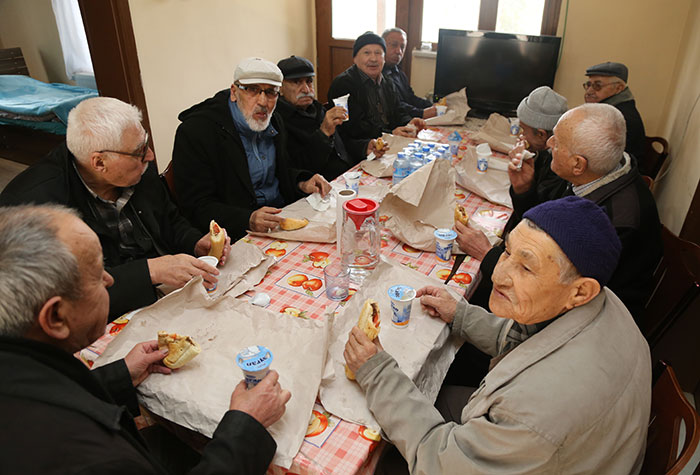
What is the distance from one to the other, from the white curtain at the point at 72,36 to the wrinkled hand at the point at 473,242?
657 cm

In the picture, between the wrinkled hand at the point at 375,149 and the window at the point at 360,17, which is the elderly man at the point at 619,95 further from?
the window at the point at 360,17

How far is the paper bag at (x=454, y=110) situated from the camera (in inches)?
167

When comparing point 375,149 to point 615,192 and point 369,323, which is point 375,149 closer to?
point 615,192

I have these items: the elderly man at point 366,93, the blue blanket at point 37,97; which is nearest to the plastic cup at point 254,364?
the elderly man at point 366,93

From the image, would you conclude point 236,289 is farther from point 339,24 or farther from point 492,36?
point 339,24

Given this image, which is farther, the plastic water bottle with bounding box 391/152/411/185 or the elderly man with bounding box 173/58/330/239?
the plastic water bottle with bounding box 391/152/411/185

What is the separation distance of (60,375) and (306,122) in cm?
267

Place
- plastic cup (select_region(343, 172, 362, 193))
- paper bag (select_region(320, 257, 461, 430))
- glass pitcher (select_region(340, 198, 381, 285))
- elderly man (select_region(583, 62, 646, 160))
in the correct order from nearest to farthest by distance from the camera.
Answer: paper bag (select_region(320, 257, 461, 430)), glass pitcher (select_region(340, 198, 381, 285)), plastic cup (select_region(343, 172, 362, 193)), elderly man (select_region(583, 62, 646, 160))

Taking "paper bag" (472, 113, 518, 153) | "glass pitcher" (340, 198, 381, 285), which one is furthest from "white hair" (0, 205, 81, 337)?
"paper bag" (472, 113, 518, 153)

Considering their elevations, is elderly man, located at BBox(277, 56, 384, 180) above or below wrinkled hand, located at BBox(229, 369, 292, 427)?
above

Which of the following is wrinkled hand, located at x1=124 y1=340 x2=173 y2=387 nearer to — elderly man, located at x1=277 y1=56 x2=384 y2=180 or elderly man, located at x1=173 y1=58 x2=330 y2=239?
elderly man, located at x1=173 y1=58 x2=330 y2=239

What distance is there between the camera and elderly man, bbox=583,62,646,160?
337 centimetres

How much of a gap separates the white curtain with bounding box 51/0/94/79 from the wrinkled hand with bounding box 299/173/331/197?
553 cm

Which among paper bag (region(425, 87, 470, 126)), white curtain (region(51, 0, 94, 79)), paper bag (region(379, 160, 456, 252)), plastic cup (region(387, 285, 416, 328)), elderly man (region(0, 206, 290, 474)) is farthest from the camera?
white curtain (region(51, 0, 94, 79))
